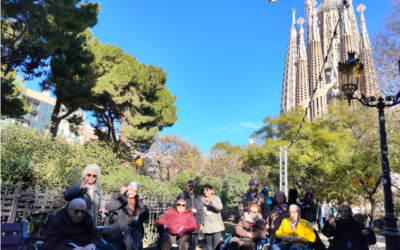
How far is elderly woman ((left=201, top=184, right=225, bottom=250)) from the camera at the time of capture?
4625 mm

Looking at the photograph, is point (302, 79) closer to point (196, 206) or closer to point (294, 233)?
point (196, 206)

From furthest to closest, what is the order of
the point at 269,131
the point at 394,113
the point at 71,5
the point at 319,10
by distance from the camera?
the point at 319,10 → the point at 269,131 → the point at 394,113 → the point at 71,5

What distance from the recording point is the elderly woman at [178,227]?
4.03 meters

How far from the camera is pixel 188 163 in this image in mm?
24281

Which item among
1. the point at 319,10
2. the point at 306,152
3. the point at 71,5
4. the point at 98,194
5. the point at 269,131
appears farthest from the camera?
the point at 319,10

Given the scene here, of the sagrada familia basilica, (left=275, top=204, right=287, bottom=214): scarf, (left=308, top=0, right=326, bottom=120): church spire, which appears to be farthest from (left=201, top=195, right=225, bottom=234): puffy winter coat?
(left=308, top=0, right=326, bottom=120): church spire

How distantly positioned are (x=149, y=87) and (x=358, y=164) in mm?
15307

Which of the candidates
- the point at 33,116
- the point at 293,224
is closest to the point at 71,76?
the point at 293,224

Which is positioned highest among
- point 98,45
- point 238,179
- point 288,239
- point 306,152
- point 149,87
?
point 98,45

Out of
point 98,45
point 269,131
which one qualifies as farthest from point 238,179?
point 269,131

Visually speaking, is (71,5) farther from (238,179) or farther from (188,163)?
(188,163)

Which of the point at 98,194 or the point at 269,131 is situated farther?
the point at 269,131

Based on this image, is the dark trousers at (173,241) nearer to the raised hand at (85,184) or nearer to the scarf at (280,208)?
the raised hand at (85,184)

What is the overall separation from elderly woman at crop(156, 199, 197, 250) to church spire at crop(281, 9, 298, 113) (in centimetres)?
6863
